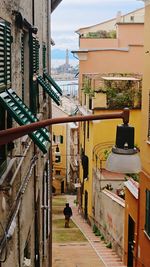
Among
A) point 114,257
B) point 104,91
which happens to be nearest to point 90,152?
point 104,91

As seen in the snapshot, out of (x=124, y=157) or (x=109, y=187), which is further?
(x=109, y=187)

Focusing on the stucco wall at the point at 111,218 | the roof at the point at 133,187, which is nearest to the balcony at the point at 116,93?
the stucco wall at the point at 111,218

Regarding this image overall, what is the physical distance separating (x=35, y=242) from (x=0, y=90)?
5.37m

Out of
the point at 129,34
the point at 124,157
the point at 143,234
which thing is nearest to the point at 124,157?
the point at 124,157

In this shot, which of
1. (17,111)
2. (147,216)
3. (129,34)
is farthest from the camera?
(129,34)

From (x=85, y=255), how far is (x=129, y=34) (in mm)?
21850

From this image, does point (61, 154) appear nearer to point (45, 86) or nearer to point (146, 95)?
Answer: point (146, 95)

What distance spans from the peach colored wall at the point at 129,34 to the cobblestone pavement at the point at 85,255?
703 inches

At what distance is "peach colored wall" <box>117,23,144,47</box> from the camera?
38.7 metres

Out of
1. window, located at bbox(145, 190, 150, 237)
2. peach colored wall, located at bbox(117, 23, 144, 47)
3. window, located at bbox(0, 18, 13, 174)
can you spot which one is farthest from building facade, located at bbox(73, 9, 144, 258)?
window, located at bbox(0, 18, 13, 174)

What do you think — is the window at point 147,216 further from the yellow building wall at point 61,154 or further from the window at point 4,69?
the yellow building wall at point 61,154

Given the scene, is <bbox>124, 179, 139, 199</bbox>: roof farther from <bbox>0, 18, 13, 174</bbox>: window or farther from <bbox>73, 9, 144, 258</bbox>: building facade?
<bbox>0, 18, 13, 174</bbox>: window

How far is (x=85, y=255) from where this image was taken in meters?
20.5

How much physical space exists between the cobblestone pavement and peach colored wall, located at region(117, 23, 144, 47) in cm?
1786
